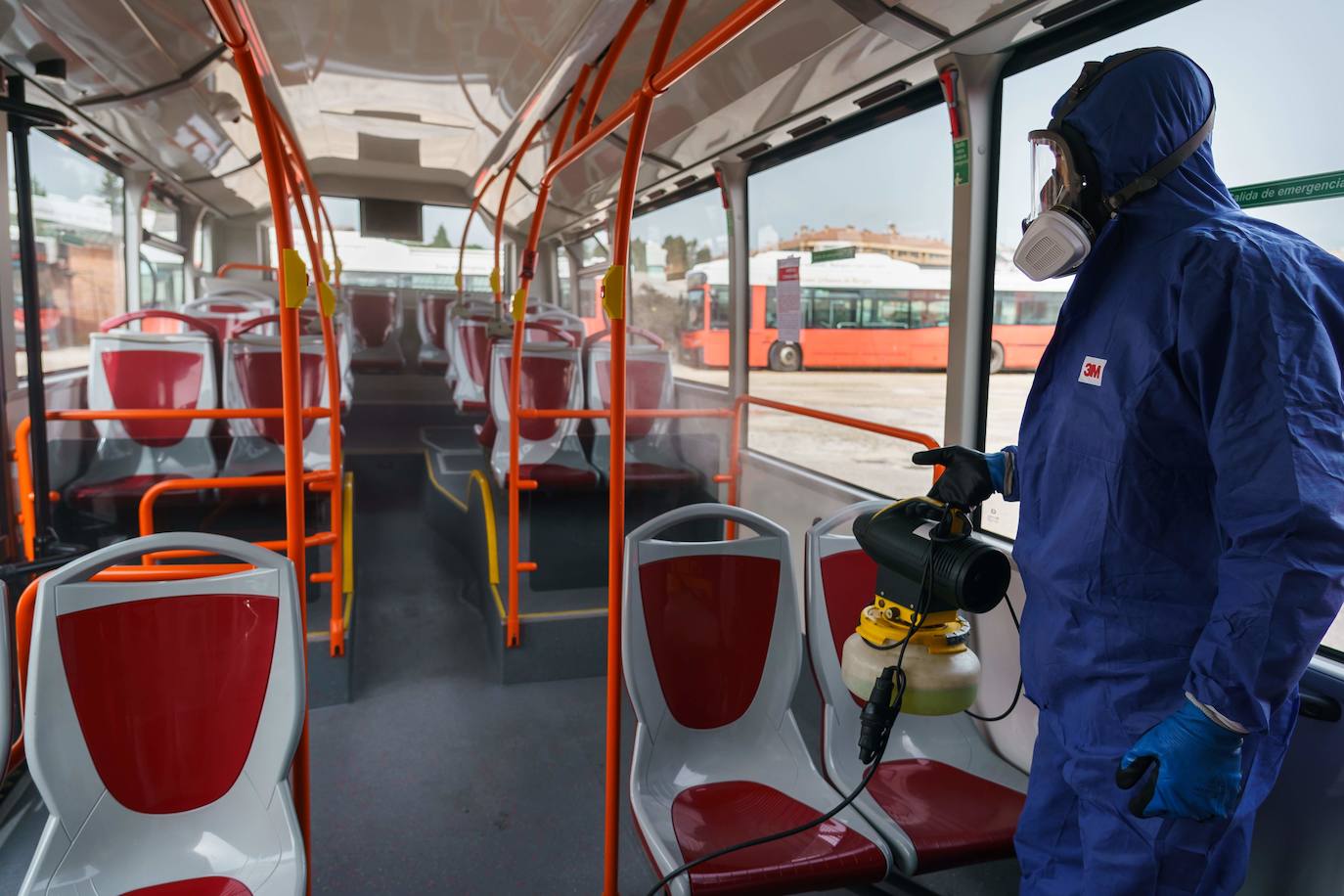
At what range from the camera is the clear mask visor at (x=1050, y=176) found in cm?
145

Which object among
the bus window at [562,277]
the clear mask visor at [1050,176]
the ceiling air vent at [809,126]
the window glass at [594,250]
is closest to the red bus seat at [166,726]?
the clear mask visor at [1050,176]

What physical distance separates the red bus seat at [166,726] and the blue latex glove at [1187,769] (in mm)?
1533

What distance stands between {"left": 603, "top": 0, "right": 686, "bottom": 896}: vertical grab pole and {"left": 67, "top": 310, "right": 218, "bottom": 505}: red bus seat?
2.80 meters

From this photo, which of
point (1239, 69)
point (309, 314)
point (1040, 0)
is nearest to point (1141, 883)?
point (1239, 69)

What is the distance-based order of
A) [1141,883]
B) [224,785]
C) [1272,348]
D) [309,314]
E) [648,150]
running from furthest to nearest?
1. [309,314]
2. [648,150]
3. [224,785]
4. [1141,883]
5. [1272,348]

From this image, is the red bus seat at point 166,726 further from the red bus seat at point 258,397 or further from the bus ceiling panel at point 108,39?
the red bus seat at point 258,397

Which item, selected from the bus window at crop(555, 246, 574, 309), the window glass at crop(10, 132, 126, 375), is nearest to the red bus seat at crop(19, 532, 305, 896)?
the window glass at crop(10, 132, 126, 375)

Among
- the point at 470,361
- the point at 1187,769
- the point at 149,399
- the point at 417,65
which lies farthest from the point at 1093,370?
the point at 470,361

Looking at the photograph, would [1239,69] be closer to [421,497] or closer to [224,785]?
[224,785]

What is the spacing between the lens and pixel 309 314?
721 cm

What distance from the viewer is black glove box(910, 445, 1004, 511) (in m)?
1.55

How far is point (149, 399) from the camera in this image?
4.05m

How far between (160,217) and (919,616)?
664cm

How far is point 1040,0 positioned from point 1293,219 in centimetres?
85
